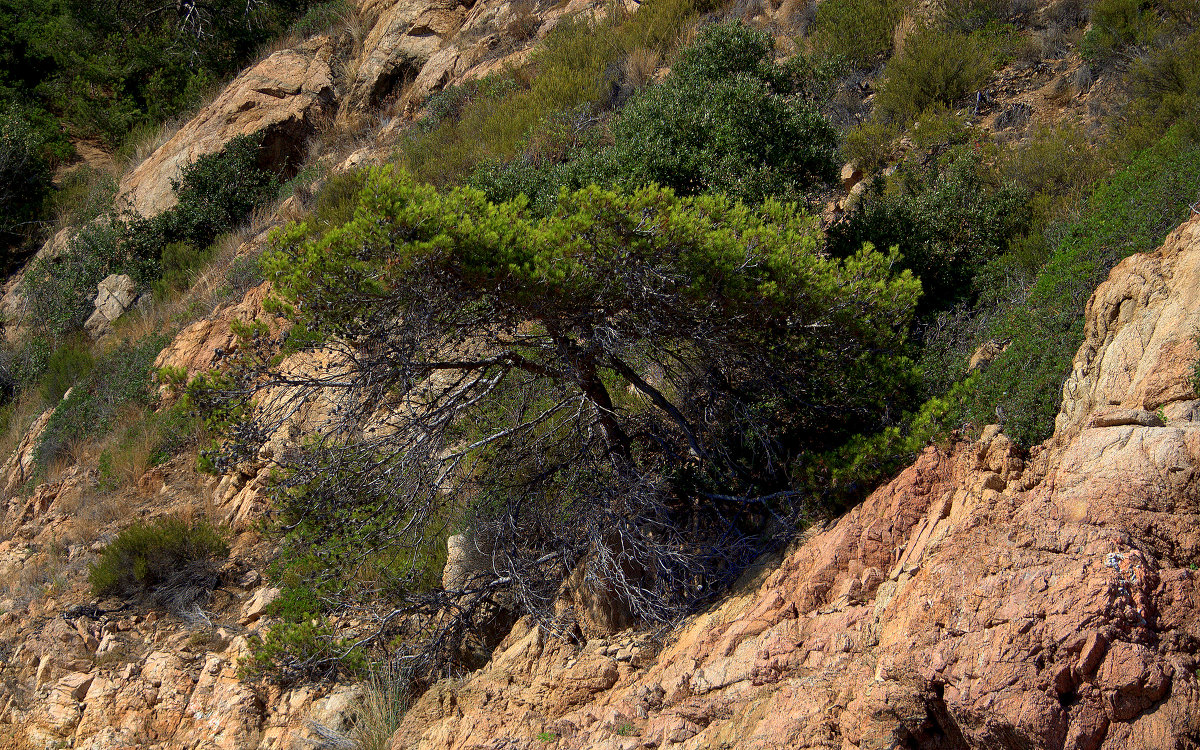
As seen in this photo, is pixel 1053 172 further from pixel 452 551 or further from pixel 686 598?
pixel 452 551

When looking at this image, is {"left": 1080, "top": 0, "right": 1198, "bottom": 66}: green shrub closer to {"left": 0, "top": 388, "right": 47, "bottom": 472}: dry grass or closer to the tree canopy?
the tree canopy

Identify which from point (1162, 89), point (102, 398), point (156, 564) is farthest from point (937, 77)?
point (102, 398)

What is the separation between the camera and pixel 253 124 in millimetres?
14734

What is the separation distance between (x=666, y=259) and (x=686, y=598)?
2.10 m

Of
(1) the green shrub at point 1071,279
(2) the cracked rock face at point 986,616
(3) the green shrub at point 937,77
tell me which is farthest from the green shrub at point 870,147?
(2) the cracked rock face at point 986,616

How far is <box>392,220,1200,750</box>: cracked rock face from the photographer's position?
281 centimetres

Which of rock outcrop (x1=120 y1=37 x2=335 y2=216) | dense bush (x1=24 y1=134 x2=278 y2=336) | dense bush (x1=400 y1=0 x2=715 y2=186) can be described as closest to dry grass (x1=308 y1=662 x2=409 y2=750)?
dense bush (x1=400 y1=0 x2=715 y2=186)

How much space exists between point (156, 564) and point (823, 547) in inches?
256

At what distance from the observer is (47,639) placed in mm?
6914

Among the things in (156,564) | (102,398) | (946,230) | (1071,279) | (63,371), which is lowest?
(946,230)

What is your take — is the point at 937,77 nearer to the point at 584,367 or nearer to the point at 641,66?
the point at 641,66

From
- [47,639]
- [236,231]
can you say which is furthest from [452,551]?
[236,231]

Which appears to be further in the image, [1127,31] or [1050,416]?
[1127,31]

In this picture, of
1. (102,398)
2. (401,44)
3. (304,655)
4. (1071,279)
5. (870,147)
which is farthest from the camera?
(401,44)
